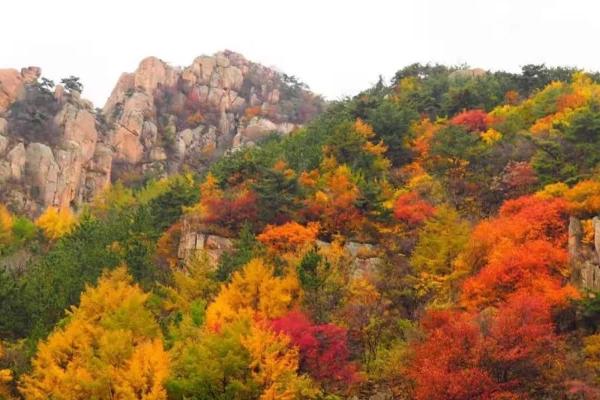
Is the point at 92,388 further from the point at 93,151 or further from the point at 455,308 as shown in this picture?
the point at 93,151

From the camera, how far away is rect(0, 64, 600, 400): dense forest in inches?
1033

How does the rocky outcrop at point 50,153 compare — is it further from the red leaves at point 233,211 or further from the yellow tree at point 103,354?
the yellow tree at point 103,354

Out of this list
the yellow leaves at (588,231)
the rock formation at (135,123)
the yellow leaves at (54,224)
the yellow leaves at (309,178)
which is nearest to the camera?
the yellow leaves at (588,231)

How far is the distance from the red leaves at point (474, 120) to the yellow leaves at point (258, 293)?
26718 millimetres

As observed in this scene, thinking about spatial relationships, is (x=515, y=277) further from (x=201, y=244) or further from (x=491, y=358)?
(x=201, y=244)

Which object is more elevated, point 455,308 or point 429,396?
point 455,308

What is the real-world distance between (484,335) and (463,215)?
20.0 metres

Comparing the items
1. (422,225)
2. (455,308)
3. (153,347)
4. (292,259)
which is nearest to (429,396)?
(455,308)

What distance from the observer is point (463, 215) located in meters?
44.5

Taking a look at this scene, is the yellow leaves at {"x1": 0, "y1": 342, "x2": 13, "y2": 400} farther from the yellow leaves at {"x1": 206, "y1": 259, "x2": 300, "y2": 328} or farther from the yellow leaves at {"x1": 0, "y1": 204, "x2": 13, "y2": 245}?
the yellow leaves at {"x1": 0, "y1": 204, "x2": 13, "y2": 245}

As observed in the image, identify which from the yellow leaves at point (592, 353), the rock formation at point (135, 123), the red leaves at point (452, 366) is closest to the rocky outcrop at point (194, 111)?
the rock formation at point (135, 123)

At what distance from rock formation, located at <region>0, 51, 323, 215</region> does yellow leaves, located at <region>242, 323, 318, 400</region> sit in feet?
171

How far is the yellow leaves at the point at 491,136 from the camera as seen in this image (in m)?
52.3

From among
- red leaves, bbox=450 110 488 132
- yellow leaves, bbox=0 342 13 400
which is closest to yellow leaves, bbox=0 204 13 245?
yellow leaves, bbox=0 342 13 400
